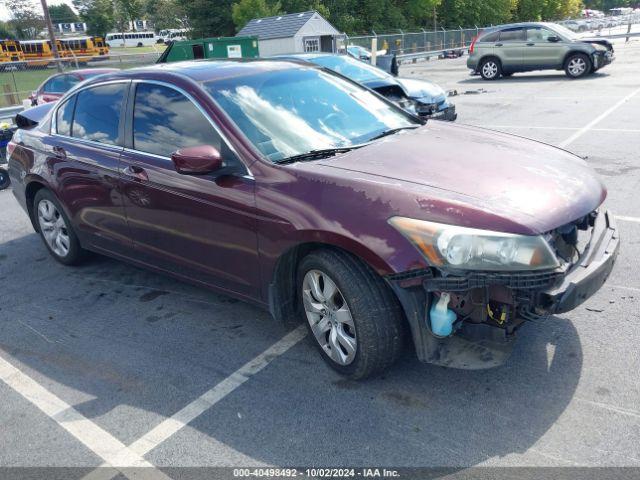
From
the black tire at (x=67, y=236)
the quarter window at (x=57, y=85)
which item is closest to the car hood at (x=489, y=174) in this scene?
the black tire at (x=67, y=236)

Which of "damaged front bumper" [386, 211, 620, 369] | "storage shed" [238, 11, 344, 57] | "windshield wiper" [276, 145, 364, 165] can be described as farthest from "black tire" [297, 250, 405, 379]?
"storage shed" [238, 11, 344, 57]

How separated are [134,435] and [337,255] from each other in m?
1.40

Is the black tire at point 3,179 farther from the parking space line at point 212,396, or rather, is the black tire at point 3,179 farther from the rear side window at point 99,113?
the parking space line at point 212,396

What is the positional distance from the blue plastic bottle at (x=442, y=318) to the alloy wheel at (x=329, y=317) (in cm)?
47

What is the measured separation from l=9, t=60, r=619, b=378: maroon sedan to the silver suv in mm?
14585

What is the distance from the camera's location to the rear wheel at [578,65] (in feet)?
54.3

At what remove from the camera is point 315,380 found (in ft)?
10.8

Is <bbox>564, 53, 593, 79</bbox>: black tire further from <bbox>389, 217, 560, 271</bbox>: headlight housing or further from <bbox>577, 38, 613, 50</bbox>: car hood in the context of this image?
<bbox>389, 217, 560, 271</bbox>: headlight housing

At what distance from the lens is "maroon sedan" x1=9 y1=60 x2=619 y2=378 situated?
2.75m

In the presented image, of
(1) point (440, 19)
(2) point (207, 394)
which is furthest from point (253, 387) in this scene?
(1) point (440, 19)

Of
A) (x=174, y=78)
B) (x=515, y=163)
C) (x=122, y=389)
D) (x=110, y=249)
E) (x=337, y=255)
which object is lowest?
(x=122, y=389)

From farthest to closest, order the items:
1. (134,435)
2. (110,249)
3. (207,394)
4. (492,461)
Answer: (110,249) → (207,394) → (134,435) → (492,461)

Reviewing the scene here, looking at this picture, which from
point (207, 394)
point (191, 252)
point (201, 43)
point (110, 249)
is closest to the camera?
point (207, 394)

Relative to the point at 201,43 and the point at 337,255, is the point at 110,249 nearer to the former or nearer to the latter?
the point at 337,255
